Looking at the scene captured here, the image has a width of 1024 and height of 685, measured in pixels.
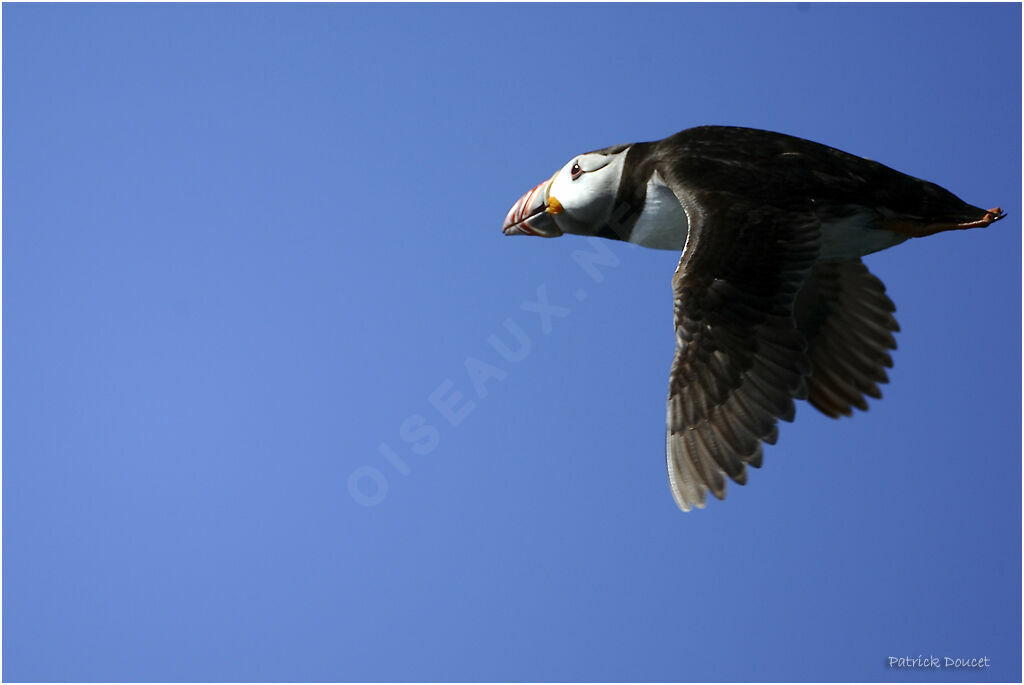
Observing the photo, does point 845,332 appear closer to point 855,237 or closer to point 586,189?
point 855,237

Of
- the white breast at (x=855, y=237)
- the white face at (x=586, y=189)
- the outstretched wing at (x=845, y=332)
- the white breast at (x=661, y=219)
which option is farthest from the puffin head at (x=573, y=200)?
the outstretched wing at (x=845, y=332)

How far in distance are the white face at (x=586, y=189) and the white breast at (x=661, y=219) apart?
0.32 meters

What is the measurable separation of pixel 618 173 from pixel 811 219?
5.14ft

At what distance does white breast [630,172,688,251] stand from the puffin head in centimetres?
32

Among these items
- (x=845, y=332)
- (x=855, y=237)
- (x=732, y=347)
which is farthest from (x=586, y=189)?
(x=732, y=347)

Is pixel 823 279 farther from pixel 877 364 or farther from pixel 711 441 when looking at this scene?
pixel 711 441

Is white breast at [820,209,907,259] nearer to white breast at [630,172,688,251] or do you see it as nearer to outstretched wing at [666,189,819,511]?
outstretched wing at [666,189,819,511]

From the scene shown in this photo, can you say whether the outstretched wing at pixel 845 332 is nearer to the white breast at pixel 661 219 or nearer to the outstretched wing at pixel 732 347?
the white breast at pixel 661 219

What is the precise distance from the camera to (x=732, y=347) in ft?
27.9

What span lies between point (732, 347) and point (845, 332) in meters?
2.22

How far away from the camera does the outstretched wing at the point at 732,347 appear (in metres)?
8.36

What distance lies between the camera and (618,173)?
32.7 ft

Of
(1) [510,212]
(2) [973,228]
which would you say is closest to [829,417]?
(2) [973,228]

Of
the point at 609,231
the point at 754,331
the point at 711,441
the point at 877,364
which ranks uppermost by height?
the point at 609,231
